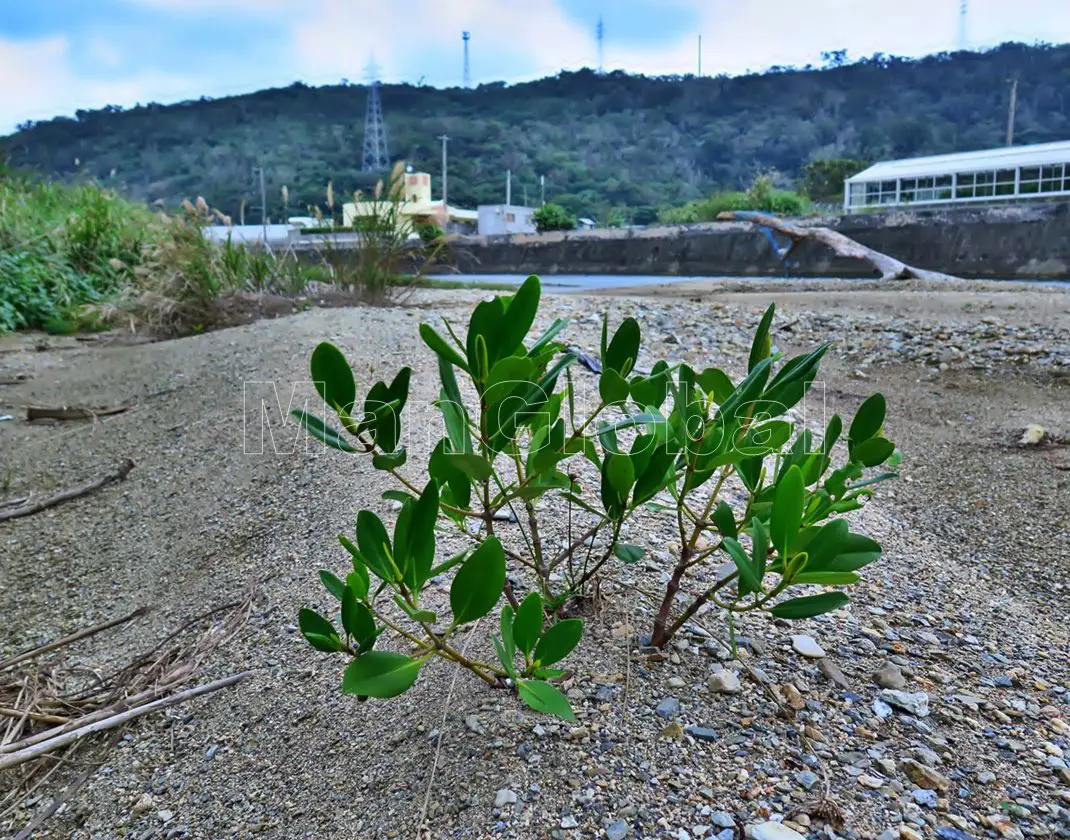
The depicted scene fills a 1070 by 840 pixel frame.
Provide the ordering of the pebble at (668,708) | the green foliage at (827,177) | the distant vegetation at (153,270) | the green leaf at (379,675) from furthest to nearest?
the green foliage at (827,177), the distant vegetation at (153,270), the pebble at (668,708), the green leaf at (379,675)

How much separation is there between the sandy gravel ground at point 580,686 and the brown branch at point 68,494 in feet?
0.09

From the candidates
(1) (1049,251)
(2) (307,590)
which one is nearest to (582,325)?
(2) (307,590)

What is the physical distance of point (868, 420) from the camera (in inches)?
29.7

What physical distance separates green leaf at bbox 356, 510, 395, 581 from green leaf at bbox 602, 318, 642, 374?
26cm

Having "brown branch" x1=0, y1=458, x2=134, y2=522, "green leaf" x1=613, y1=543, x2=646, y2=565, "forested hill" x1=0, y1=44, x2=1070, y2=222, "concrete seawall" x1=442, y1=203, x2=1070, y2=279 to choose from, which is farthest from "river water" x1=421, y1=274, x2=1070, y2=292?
"forested hill" x1=0, y1=44, x2=1070, y2=222

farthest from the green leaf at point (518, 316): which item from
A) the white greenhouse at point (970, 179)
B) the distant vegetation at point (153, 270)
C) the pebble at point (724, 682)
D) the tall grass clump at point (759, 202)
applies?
the white greenhouse at point (970, 179)

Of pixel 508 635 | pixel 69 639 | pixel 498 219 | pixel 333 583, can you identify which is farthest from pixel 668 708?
pixel 498 219

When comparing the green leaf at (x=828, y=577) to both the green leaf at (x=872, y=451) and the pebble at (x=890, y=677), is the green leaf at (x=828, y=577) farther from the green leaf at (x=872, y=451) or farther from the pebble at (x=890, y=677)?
the pebble at (x=890, y=677)

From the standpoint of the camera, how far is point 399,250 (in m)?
4.59

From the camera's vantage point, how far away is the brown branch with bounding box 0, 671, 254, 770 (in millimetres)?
797

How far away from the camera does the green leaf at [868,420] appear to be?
74cm

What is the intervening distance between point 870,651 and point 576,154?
3674cm

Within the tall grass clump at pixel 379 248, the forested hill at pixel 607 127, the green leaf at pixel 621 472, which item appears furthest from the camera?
the forested hill at pixel 607 127

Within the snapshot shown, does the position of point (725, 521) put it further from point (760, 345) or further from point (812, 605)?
point (760, 345)
